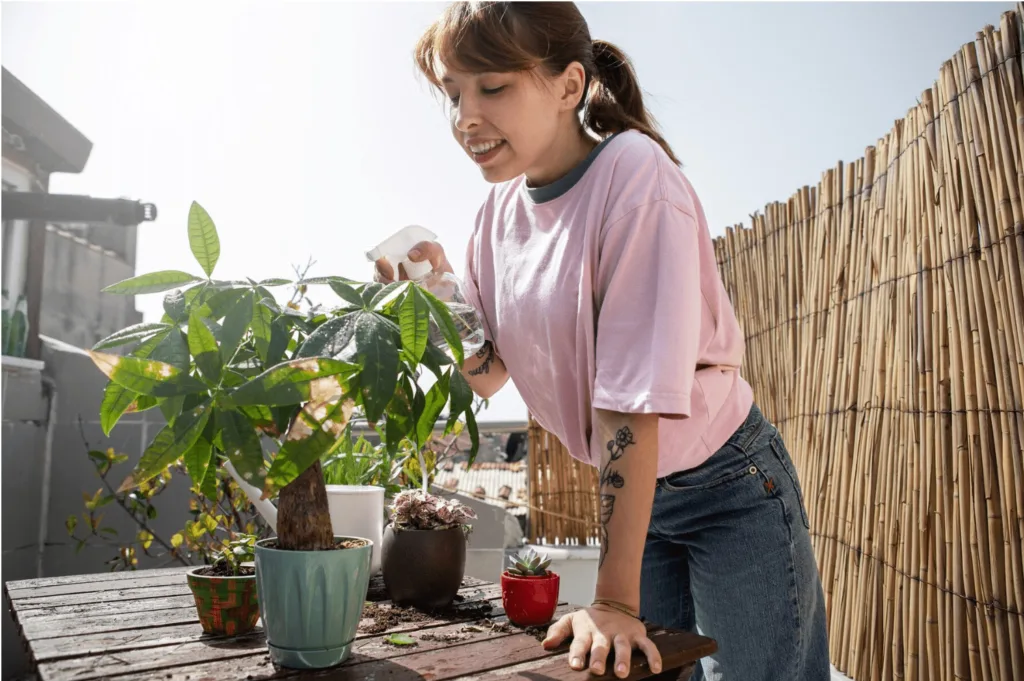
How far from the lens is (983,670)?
1.62 metres

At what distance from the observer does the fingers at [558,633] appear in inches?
36.6

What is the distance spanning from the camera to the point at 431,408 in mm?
927

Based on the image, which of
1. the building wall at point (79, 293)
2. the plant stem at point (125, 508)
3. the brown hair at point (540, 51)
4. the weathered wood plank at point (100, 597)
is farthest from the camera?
the building wall at point (79, 293)

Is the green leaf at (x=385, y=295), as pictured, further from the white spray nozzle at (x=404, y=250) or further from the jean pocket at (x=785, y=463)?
the jean pocket at (x=785, y=463)

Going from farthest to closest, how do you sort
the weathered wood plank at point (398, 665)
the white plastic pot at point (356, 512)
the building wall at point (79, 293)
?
the building wall at point (79, 293), the white plastic pot at point (356, 512), the weathered wood plank at point (398, 665)

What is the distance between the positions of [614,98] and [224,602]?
3.32ft

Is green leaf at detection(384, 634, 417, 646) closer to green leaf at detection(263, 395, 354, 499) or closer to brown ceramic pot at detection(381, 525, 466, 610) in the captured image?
brown ceramic pot at detection(381, 525, 466, 610)

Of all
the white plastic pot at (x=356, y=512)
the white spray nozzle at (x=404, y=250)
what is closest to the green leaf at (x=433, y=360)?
the white spray nozzle at (x=404, y=250)

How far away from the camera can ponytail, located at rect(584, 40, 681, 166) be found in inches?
50.2

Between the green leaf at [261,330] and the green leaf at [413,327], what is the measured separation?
0.48 ft

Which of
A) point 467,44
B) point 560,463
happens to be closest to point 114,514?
point 560,463

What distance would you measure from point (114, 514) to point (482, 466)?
3.77 metres

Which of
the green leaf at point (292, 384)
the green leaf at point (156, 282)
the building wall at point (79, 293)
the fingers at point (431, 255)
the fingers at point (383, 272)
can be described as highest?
the building wall at point (79, 293)

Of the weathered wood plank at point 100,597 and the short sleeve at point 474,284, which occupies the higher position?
the short sleeve at point 474,284
